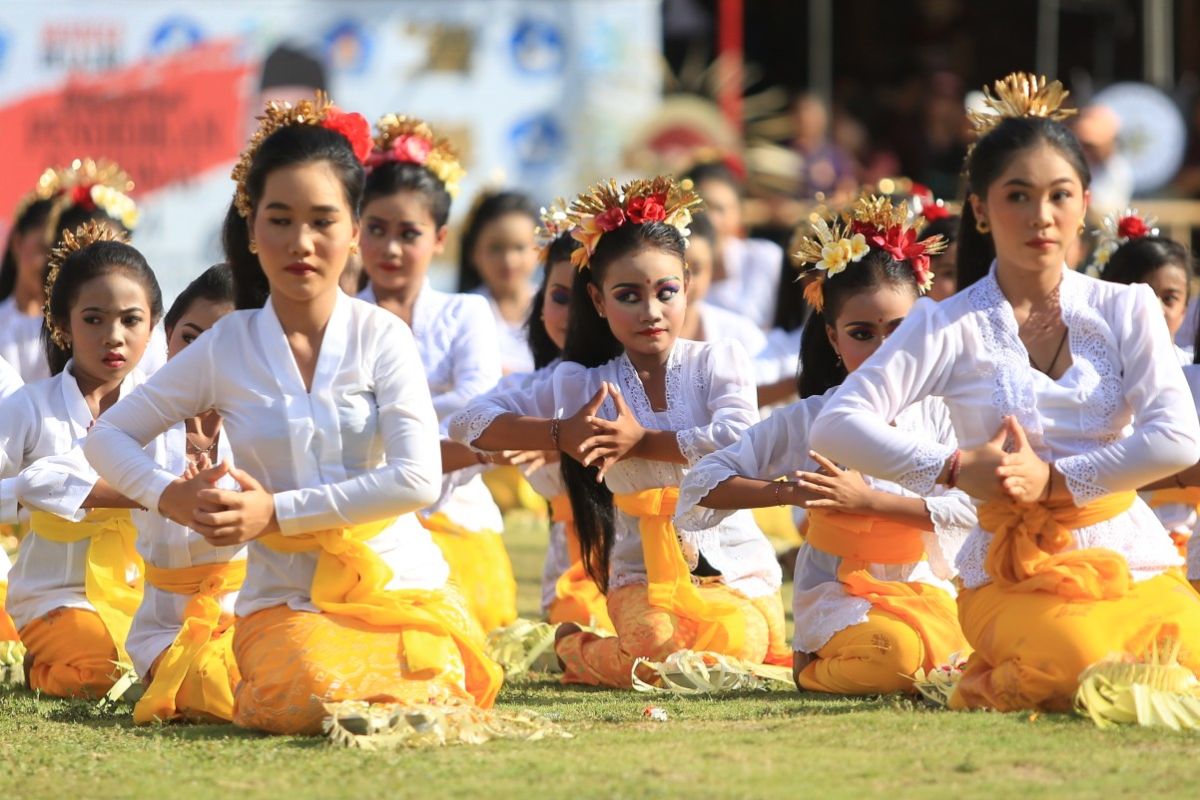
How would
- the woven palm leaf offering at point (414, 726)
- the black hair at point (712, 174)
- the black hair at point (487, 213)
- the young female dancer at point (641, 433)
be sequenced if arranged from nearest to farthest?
the woven palm leaf offering at point (414, 726) < the young female dancer at point (641, 433) < the black hair at point (487, 213) < the black hair at point (712, 174)

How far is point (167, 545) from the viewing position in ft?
16.1

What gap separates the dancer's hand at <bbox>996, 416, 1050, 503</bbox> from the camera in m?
4.11

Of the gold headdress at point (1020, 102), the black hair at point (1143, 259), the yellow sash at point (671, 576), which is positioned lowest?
the yellow sash at point (671, 576)

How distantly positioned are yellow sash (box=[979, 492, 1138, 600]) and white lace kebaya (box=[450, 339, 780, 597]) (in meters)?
1.00

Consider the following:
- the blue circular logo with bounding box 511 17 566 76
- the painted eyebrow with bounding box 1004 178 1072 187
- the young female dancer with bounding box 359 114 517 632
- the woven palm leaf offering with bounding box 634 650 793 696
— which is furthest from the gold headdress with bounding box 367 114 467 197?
the blue circular logo with bounding box 511 17 566 76

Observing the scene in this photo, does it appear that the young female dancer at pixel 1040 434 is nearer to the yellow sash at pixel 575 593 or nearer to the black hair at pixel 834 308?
the black hair at pixel 834 308

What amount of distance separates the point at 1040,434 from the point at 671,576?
129 centimetres

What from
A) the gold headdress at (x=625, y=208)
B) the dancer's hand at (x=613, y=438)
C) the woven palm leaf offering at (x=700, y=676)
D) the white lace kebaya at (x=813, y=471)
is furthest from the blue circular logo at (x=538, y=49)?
the woven palm leaf offering at (x=700, y=676)

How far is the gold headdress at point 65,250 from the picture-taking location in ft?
17.5

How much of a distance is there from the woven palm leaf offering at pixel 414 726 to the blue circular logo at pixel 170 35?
7.45 meters

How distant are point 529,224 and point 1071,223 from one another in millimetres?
4285

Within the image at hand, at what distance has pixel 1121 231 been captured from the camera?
623cm

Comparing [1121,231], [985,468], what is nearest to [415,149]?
[1121,231]

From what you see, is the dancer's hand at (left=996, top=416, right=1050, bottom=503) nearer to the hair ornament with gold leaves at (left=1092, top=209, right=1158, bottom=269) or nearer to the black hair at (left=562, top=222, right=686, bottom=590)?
the black hair at (left=562, top=222, right=686, bottom=590)
